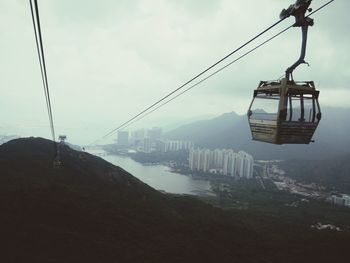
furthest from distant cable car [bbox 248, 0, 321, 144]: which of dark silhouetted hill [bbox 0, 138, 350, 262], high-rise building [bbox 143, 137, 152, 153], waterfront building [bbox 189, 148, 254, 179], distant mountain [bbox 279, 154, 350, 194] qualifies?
high-rise building [bbox 143, 137, 152, 153]

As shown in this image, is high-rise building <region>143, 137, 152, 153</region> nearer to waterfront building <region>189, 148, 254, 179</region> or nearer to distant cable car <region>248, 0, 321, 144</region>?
waterfront building <region>189, 148, 254, 179</region>

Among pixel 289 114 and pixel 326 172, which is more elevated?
pixel 289 114

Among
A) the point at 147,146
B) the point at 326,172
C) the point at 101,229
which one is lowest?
the point at 326,172

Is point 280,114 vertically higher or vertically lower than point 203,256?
higher

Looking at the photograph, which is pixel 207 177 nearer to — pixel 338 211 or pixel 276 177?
pixel 276 177

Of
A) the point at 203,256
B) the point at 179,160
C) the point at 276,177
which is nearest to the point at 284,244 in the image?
the point at 203,256

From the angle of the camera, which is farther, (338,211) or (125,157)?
(125,157)

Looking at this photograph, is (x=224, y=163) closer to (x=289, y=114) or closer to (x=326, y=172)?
(x=326, y=172)

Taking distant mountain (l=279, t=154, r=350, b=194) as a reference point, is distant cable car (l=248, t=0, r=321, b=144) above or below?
above

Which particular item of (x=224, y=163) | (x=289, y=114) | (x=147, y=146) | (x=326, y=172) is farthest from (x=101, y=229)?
(x=147, y=146)
